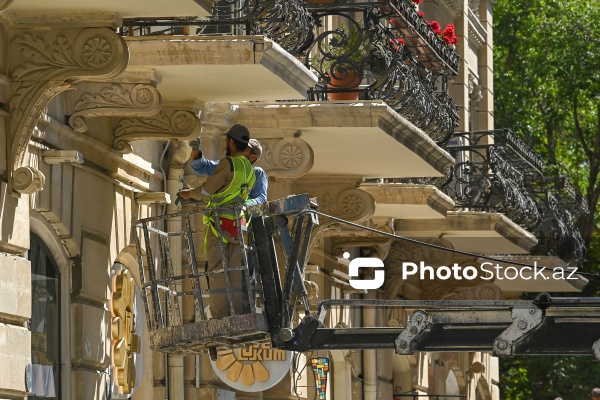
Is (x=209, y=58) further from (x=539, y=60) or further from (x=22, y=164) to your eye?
(x=539, y=60)

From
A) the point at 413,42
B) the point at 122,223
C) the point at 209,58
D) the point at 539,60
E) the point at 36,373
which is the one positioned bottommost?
the point at 36,373

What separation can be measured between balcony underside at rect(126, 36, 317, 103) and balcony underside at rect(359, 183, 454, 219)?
6.28 m

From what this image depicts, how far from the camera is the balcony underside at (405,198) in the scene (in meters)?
21.9

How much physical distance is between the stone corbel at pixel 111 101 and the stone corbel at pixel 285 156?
11.6 ft

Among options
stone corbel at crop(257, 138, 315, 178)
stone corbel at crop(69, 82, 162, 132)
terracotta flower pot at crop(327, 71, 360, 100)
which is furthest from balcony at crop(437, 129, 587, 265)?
stone corbel at crop(69, 82, 162, 132)

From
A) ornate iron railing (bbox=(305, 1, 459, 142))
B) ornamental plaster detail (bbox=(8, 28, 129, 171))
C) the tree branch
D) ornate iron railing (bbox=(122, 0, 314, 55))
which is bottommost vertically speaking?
ornamental plaster detail (bbox=(8, 28, 129, 171))

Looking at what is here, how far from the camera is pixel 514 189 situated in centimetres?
2689

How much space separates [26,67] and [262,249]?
197cm

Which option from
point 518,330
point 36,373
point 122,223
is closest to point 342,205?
point 122,223

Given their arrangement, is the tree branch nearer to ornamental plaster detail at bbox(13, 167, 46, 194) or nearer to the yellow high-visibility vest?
the yellow high-visibility vest

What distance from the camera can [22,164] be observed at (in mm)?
13195

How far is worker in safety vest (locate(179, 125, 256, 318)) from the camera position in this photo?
42.5 ft

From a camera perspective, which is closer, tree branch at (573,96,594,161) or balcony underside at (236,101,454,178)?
balcony underside at (236,101,454,178)

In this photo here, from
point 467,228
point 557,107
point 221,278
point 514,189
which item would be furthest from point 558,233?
point 221,278
